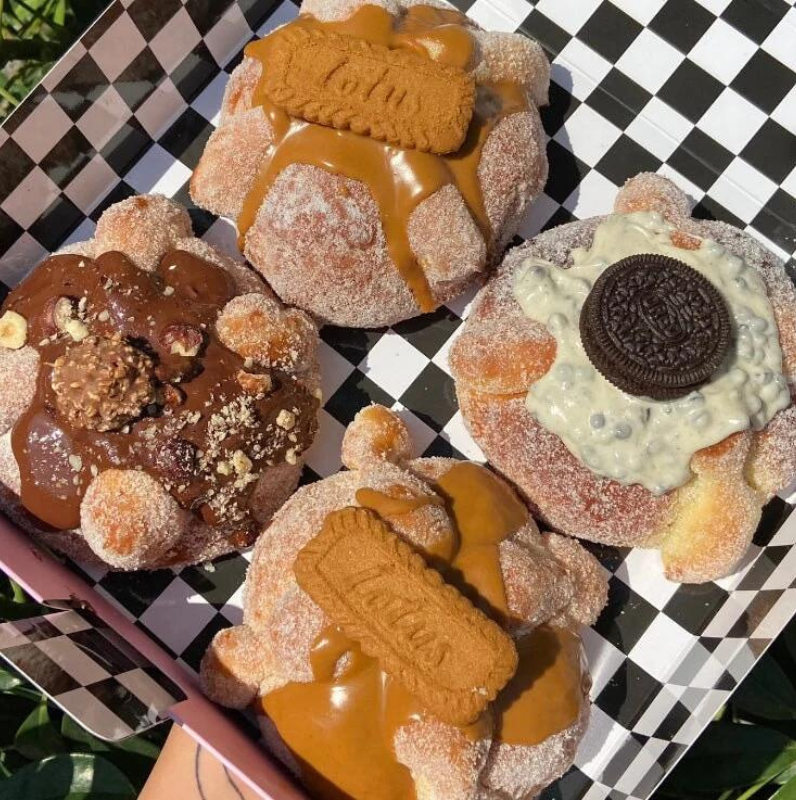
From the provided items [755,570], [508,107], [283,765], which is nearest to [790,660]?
[755,570]

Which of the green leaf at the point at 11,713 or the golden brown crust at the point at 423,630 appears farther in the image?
the green leaf at the point at 11,713

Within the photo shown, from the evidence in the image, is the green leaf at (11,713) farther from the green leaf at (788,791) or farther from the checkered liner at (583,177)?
the green leaf at (788,791)

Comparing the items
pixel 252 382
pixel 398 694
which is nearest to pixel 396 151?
pixel 252 382

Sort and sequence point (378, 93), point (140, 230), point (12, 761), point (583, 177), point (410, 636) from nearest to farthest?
point (410, 636), point (378, 93), point (140, 230), point (12, 761), point (583, 177)

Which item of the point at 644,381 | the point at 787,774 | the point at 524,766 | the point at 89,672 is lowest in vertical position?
the point at 787,774

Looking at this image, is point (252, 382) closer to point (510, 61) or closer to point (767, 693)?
point (510, 61)

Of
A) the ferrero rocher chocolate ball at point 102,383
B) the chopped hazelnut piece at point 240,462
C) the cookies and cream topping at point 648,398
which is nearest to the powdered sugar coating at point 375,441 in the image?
the chopped hazelnut piece at point 240,462
